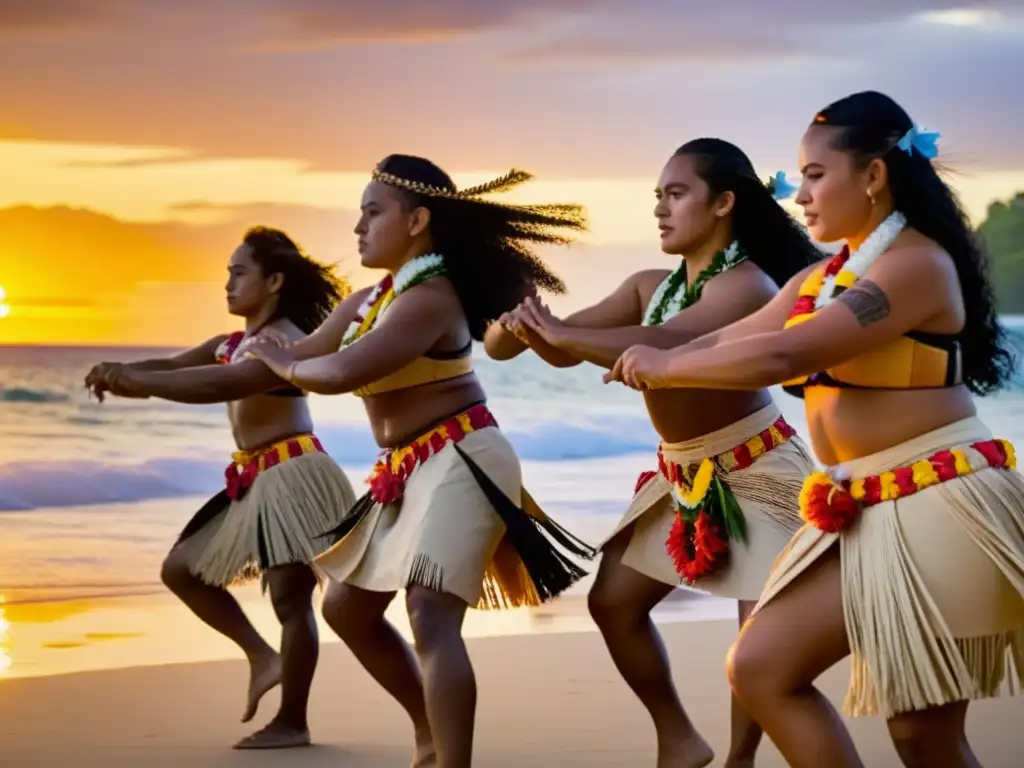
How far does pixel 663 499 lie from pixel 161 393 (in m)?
1.15

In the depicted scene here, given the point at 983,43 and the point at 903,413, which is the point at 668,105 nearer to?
the point at 983,43

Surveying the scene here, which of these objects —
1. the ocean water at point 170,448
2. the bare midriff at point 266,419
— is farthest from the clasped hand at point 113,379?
the ocean water at point 170,448

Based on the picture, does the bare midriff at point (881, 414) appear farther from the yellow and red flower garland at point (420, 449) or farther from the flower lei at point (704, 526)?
the yellow and red flower garland at point (420, 449)

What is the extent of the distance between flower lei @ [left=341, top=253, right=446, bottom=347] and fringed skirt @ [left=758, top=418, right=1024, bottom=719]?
1312 mm

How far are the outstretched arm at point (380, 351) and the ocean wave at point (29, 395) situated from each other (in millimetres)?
12829

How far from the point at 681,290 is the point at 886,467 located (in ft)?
3.10

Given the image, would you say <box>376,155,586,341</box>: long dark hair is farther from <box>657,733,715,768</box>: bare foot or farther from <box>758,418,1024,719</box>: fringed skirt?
<box>758,418,1024,719</box>: fringed skirt

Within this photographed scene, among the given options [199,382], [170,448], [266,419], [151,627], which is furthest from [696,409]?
[170,448]

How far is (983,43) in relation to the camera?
12.6m

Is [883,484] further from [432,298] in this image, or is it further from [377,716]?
[377,716]

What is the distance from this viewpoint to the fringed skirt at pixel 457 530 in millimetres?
3572

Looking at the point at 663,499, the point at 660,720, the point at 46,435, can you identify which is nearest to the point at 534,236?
the point at 663,499

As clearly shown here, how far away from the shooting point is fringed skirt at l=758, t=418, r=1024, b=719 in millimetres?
2635

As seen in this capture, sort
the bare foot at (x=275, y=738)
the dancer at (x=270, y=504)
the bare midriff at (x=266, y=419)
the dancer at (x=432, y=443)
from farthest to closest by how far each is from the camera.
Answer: the bare midriff at (x=266, y=419)
the dancer at (x=270, y=504)
the bare foot at (x=275, y=738)
the dancer at (x=432, y=443)
